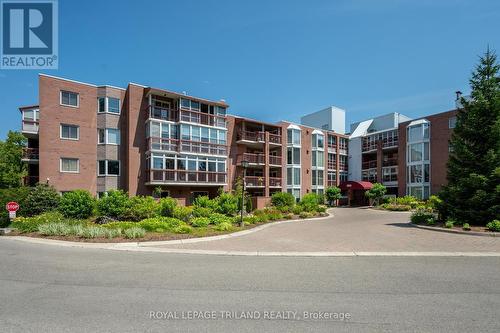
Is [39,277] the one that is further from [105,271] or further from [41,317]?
[41,317]

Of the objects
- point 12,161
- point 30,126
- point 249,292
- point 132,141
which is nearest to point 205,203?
point 132,141

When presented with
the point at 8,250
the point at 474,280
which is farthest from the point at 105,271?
the point at 474,280

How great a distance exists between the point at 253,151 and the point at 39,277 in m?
30.2

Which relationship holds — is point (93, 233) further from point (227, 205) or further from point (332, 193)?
point (332, 193)

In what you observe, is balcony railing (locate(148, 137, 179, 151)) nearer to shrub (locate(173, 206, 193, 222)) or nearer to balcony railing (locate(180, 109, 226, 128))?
balcony railing (locate(180, 109, 226, 128))

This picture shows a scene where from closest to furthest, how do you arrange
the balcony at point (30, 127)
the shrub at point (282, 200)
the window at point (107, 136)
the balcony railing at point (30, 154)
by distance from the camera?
the shrub at point (282, 200)
the window at point (107, 136)
the balcony railing at point (30, 154)
the balcony at point (30, 127)

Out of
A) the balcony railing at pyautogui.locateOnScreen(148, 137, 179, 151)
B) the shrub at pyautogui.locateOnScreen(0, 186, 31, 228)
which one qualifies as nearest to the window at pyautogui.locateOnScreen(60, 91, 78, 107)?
the balcony railing at pyautogui.locateOnScreen(148, 137, 179, 151)

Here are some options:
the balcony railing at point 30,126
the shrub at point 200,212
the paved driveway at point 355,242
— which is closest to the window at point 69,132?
the balcony railing at point 30,126

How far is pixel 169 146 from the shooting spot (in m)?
26.9

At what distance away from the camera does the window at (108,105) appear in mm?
25891

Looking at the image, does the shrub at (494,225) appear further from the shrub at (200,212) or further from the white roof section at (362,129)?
the white roof section at (362,129)

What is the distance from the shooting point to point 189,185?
27.7 meters

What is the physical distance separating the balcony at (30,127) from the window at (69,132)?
5.66 m

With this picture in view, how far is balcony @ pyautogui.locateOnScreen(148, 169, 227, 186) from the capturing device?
2561 cm
